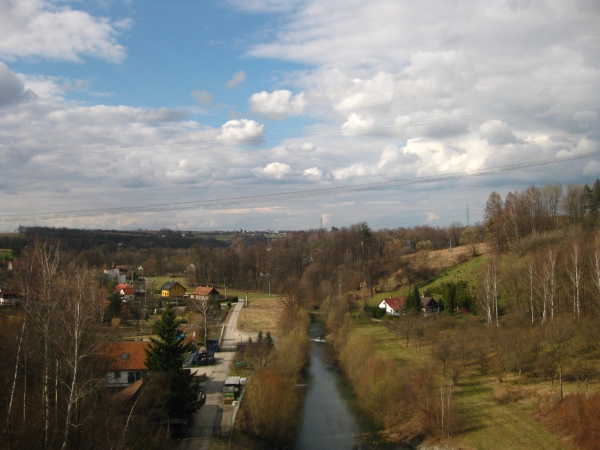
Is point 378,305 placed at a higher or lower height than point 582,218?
lower

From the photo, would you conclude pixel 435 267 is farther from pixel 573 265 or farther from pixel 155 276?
pixel 155 276

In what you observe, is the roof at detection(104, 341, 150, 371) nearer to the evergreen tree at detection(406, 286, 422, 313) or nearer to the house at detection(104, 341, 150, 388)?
the house at detection(104, 341, 150, 388)

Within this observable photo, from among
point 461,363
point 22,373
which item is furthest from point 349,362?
point 22,373

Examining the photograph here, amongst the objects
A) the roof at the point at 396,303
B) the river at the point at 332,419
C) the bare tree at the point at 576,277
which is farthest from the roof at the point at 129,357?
the roof at the point at 396,303

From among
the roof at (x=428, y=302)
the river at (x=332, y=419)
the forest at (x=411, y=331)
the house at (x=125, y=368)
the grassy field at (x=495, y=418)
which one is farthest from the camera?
the roof at (x=428, y=302)

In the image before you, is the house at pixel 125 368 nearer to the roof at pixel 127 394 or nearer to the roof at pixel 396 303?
the roof at pixel 127 394

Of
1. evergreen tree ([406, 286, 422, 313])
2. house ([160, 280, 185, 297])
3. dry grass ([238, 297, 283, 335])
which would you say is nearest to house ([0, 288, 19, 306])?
dry grass ([238, 297, 283, 335])

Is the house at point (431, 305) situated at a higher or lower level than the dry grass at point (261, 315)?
higher

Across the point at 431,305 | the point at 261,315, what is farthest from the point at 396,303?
the point at 261,315
